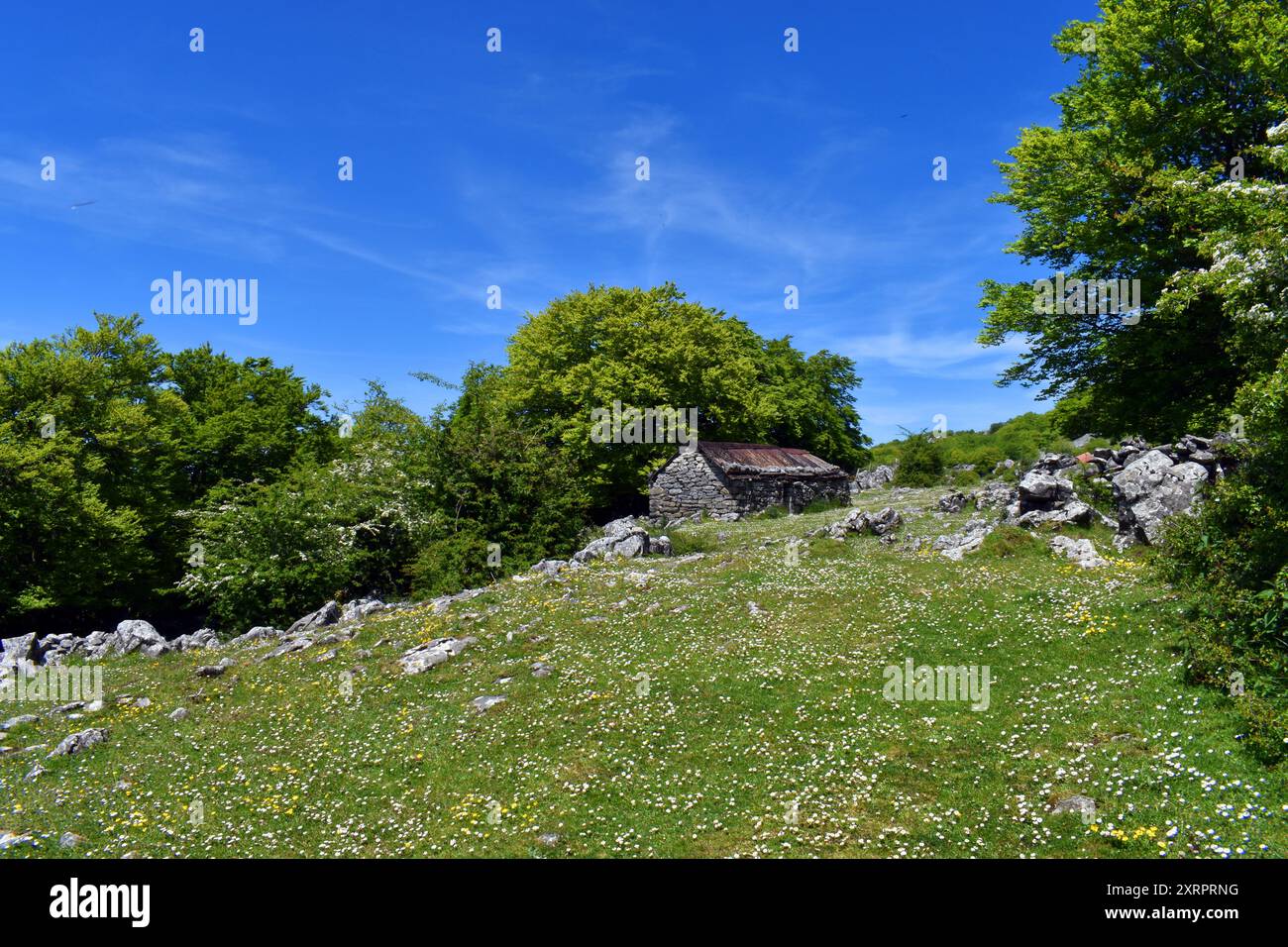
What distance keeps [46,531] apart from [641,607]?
36.0m

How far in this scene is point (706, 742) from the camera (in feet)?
45.2

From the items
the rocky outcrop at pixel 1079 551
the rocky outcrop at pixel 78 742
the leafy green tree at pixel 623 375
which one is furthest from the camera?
the leafy green tree at pixel 623 375

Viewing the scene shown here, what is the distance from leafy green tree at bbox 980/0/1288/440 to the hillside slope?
1105 cm

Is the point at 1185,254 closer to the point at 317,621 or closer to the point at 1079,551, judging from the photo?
the point at 1079,551

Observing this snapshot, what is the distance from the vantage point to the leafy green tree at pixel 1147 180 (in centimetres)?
2389

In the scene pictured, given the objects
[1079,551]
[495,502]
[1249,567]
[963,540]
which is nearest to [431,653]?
[495,502]

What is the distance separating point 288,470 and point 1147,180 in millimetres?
50369

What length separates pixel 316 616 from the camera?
2714 cm

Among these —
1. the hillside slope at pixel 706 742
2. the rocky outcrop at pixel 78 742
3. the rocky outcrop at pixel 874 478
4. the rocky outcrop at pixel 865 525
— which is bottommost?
the rocky outcrop at pixel 78 742

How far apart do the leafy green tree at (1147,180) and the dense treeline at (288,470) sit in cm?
2532

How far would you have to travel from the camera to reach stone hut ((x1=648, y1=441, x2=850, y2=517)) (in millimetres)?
49062

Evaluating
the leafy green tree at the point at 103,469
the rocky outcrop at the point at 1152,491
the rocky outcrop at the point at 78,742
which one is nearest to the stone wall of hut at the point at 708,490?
the leafy green tree at the point at 103,469

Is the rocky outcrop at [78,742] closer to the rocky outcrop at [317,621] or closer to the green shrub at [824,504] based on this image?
the rocky outcrop at [317,621]
